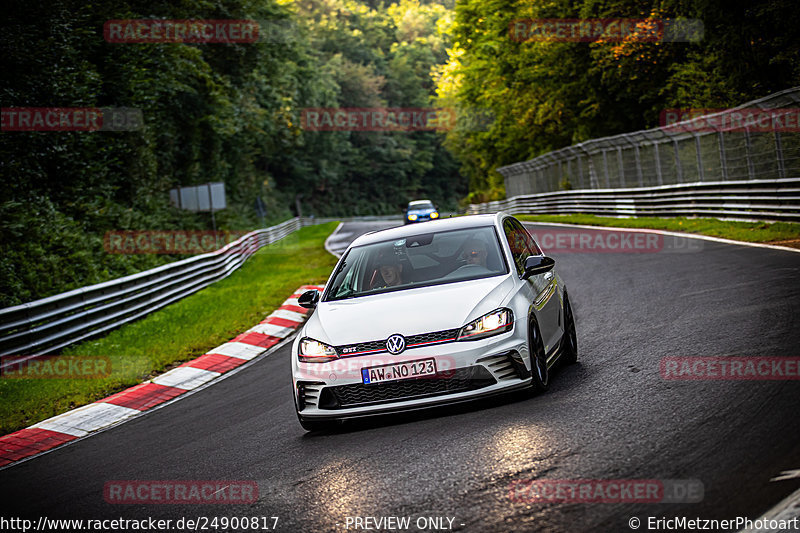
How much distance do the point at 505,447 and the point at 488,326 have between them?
121 centimetres

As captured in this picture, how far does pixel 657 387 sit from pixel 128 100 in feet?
77.7

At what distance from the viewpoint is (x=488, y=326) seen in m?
6.25

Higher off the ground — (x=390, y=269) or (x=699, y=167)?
(x=699, y=167)

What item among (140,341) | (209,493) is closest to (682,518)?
(209,493)

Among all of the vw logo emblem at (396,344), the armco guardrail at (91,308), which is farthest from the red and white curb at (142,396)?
the vw logo emblem at (396,344)

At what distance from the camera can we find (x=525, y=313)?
253 inches

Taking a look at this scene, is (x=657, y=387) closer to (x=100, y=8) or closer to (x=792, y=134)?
(x=792, y=134)

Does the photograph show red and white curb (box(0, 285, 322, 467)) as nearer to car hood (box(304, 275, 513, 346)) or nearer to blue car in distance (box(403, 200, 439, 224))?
car hood (box(304, 275, 513, 346))
